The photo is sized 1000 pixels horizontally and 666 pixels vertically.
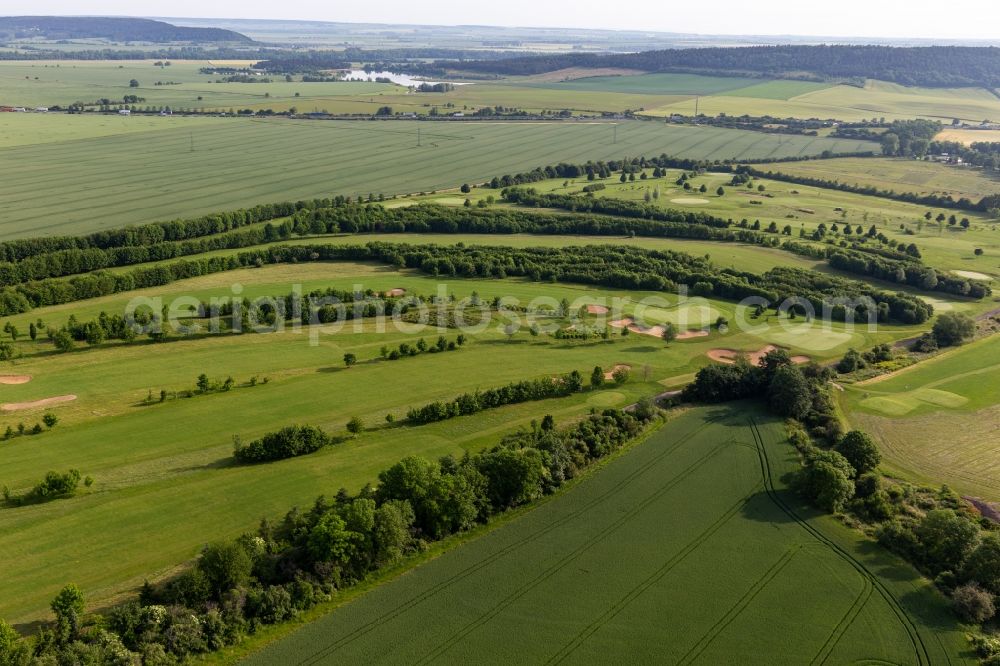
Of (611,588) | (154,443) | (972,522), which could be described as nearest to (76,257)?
(154,443)

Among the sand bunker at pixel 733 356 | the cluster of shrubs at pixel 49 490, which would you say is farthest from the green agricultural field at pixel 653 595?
the sand bunker at pixel 733 356

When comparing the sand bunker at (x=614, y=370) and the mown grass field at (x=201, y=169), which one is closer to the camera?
the sand bunker at (x=614, y=370)

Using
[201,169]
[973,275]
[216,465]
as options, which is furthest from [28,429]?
[973,275]

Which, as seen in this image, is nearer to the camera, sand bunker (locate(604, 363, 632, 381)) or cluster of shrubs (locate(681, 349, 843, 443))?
cluster of shrubs (locate(681, 349, 843, 443))

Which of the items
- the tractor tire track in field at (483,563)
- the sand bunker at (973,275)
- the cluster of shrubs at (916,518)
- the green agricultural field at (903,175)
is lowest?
the tractor tire track in field at (483,563)

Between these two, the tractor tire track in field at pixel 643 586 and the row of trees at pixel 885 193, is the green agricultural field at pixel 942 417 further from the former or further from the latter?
the row of trees at pixel 885 193

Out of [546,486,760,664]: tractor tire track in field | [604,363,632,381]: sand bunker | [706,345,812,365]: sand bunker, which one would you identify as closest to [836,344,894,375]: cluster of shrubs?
[706,345,812,365]: sand bunker

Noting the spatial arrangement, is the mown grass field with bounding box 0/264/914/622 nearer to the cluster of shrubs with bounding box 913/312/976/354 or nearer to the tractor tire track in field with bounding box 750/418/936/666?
the cluster of shrubs with bounding box 913/312/976/354
